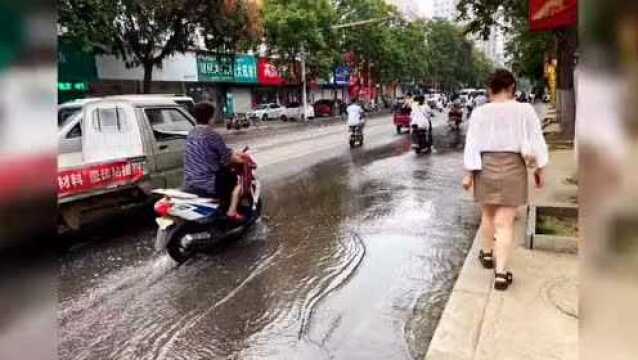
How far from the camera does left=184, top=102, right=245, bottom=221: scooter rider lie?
6.23 metres

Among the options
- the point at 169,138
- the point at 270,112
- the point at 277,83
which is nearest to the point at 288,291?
the point at 169,138

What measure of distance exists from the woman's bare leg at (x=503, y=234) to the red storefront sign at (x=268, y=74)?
123ft

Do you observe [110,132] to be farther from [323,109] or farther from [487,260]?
[323,109]

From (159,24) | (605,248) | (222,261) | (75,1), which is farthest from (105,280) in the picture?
(159,24)

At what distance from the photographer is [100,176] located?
6.75 meters

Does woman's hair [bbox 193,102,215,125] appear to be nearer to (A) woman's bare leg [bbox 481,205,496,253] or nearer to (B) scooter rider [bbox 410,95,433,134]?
(A) woman's bare leg [bbox 481,205,496,253]

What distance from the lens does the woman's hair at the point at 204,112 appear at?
6.28m

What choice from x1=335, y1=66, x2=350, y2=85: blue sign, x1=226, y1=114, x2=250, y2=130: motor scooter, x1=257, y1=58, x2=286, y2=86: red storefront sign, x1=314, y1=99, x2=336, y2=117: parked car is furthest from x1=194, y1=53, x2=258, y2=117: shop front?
x1=335, y1=66, x2=350, y2=85: blue sign

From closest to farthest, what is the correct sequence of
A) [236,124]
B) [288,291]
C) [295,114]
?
[288,291] → [236,124] → [295,114]

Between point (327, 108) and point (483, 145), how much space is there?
42.5 m

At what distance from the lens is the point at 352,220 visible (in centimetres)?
785

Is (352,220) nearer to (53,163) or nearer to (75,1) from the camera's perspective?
(53,163)

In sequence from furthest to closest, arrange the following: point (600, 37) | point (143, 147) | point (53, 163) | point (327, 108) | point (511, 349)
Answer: point (327, 108)
point (143, 147)
point (511, 349)
point (53, 163)
point (600, 37)

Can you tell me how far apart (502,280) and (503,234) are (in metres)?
0.36
